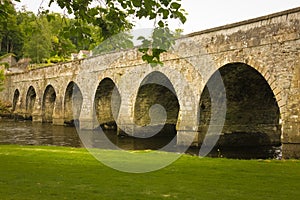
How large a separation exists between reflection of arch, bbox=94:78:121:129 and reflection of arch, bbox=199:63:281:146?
1186 cm

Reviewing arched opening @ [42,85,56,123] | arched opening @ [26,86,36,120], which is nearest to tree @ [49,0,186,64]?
arched opening @ [42,85,56,123]

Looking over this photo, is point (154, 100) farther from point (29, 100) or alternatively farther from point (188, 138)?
point (29, 100)

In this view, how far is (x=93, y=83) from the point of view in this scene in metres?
30.1

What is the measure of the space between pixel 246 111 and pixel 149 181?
12905mm

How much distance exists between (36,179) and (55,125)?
27.3 meters

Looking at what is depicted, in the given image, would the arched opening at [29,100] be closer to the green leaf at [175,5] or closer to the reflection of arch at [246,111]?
the reflection of arch at [246,111]

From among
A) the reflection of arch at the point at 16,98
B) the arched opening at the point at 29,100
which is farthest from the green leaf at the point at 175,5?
the reflection of arch at the point at 16,98

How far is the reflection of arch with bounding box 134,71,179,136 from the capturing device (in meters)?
24.2

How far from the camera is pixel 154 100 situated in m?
25.6

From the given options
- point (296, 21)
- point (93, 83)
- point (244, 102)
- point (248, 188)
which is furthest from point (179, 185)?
point (93, 83)

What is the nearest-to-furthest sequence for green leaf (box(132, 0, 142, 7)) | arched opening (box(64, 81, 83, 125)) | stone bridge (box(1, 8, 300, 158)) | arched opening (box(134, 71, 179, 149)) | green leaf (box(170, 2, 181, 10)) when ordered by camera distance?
green leaf (box(170, 2, 181, 10)) → green leaf (box(132, 0, 142, 7)) → stone bridge (box(1, 8, 300, 158)) → arched opening (box(134, 71, 179, 149)) → arched opening (box(64, 81, 83, 125))

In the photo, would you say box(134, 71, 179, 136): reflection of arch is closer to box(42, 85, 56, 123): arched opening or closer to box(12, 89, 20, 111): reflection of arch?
box(42, 85, 56, 123): arched opening

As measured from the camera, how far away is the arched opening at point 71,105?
114ft

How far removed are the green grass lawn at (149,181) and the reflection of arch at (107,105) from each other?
19.1 meters
